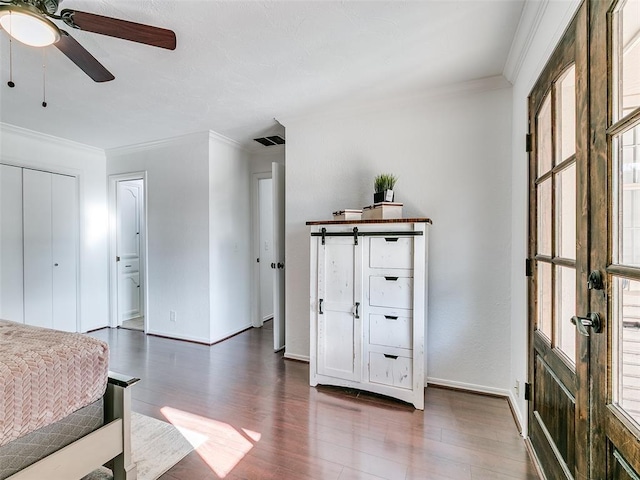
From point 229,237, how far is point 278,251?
89cm

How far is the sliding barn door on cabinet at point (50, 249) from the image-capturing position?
3.56 meters

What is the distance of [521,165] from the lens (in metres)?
2.09

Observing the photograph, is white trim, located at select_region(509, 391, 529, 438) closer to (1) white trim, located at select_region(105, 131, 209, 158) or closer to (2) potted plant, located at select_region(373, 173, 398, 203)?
(2) potted plant, located at select_region(373, 173, 398, 203)

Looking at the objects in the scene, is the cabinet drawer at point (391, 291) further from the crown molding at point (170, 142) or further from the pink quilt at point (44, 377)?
the crown molding at point (170, 142)

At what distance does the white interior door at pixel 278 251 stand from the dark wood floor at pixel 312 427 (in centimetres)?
47

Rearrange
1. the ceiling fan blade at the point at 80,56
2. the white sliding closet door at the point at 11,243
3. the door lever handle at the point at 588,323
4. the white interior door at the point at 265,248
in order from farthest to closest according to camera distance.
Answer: the white interior door at the point at 265,248 < the white sliding closet door at the point at 11,243 < the ceiling fan blade at the point at 80,56 < the door lever handle at the point at 588,323

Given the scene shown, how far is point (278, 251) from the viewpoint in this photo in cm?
350

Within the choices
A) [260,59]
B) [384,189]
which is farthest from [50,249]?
[384,189]

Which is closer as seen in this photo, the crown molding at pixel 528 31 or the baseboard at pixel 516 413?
the crown molding at pixel 528 31

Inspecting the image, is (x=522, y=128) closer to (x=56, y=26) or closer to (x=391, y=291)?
(x=391, y=291)

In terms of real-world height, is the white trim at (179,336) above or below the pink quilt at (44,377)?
below

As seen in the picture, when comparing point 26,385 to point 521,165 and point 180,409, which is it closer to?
Result: point 180,409

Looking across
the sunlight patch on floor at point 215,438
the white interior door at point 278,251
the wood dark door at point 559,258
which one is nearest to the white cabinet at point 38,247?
the sunlight patch on floor at point 215,438

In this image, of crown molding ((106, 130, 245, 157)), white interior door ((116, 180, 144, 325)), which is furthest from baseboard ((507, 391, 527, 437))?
white interior door ((116, 180, 144, 325))
